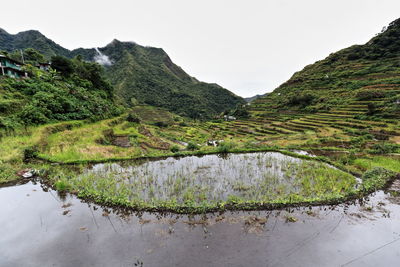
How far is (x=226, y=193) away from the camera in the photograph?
7.84 m

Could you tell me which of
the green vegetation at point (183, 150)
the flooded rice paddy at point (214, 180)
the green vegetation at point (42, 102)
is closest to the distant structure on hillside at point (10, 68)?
the green vegetation at point (42, 102)

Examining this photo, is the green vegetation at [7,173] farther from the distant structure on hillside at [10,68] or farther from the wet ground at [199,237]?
the distant structure on hillside at [10,68]

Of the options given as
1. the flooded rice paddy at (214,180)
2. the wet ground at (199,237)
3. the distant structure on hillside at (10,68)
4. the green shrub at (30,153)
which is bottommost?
the wet ground at (199,237)

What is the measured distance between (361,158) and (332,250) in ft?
36.4

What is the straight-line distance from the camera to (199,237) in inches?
203

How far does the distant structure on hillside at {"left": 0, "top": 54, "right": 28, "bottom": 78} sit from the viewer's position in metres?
19.3

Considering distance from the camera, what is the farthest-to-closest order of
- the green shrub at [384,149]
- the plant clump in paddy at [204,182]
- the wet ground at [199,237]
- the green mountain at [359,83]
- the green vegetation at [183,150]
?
the green mountain at [359,83], the green shrub at [384,149], the green vegetation at [183,150], the plant clump in paddy at [204,182], the wet ground at [199,237]

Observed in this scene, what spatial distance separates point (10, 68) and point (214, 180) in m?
28.6

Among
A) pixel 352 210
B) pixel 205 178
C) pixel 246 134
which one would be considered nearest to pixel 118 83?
pixel 246 134

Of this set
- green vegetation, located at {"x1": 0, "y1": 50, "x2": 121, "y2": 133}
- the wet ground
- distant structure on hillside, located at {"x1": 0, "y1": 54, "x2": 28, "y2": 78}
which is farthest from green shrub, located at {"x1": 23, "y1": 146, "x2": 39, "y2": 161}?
distant structure on hillside, located at {"x1": 0, "y1": 54, "x2": 28, "y2": 78}

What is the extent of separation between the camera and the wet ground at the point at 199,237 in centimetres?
450

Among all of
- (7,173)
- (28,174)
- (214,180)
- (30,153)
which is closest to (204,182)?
(214,180)

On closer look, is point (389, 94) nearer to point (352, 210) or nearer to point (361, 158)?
point (361, 158)

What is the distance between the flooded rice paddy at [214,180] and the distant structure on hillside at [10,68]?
20.8 meters
